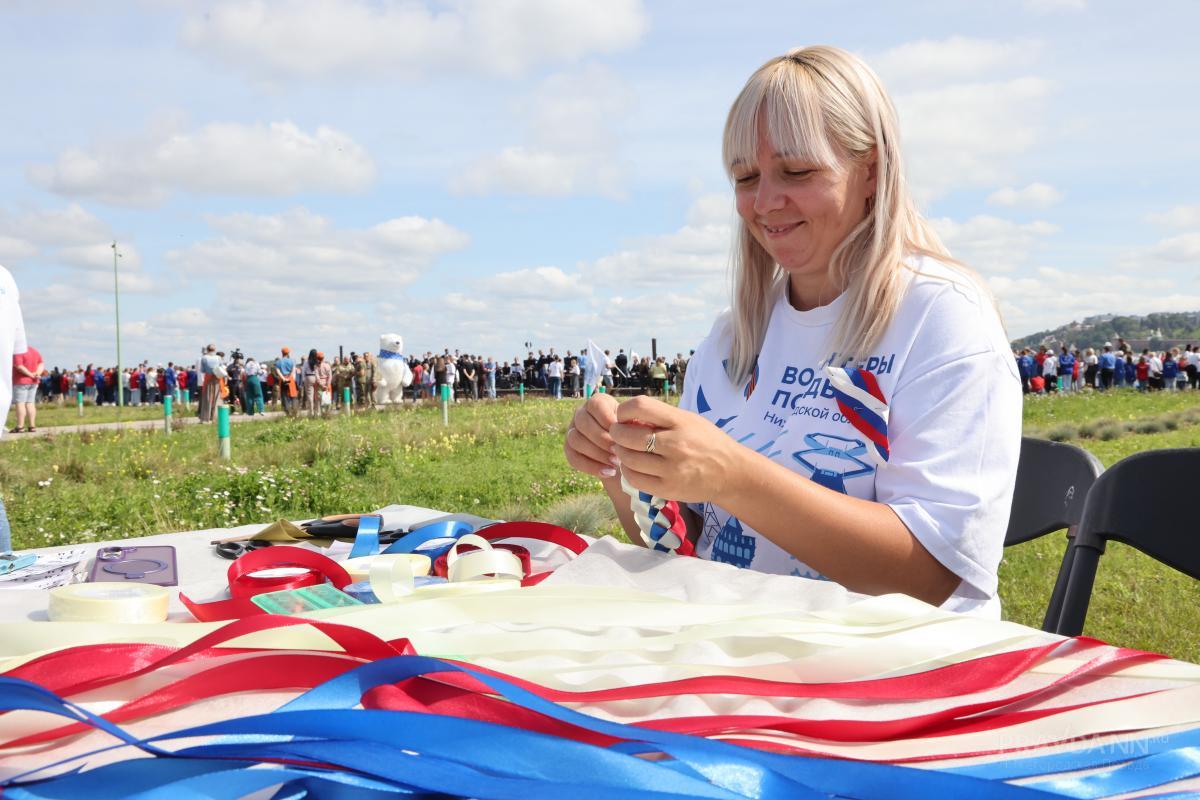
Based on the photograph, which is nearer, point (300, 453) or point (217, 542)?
point (217, 542)

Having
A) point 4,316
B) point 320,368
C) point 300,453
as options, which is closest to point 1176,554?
point 4,316

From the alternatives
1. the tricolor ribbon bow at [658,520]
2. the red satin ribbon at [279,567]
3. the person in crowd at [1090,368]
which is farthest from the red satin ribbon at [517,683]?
the person in crowd at [1090,368]

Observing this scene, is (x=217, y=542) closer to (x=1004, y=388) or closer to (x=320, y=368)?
(x=1004, y=388)

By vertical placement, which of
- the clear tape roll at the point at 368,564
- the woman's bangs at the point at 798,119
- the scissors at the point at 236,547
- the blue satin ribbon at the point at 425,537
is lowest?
the scissors at the point at 236,547

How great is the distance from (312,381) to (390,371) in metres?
2.43

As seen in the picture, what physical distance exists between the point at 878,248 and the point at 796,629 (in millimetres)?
1062

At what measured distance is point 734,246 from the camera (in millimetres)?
2289

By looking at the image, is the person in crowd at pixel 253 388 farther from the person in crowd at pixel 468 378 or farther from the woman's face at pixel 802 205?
the woman's face at pixel 802 205

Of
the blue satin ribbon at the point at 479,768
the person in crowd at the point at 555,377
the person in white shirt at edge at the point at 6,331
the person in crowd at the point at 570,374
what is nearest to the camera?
the blue satin ribbon at the point at 479,768

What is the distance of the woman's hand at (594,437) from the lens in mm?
1688

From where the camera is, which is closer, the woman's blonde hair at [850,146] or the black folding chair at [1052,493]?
the woman's blonde hair at [850,146]

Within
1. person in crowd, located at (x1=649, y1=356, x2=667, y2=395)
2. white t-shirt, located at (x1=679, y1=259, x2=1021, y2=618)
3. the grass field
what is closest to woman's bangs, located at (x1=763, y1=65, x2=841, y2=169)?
white t-shirt, located at (x1=679, y1=259, x2=1021, y2=618)

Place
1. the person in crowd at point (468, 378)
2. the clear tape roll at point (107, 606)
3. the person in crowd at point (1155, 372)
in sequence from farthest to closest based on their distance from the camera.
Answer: the person in crowd at point (1155, 372)
the person in crowd at point (468, 378)
the clear tape roll at point (107, 606)

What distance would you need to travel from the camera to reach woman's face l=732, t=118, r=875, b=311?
1929 mm
